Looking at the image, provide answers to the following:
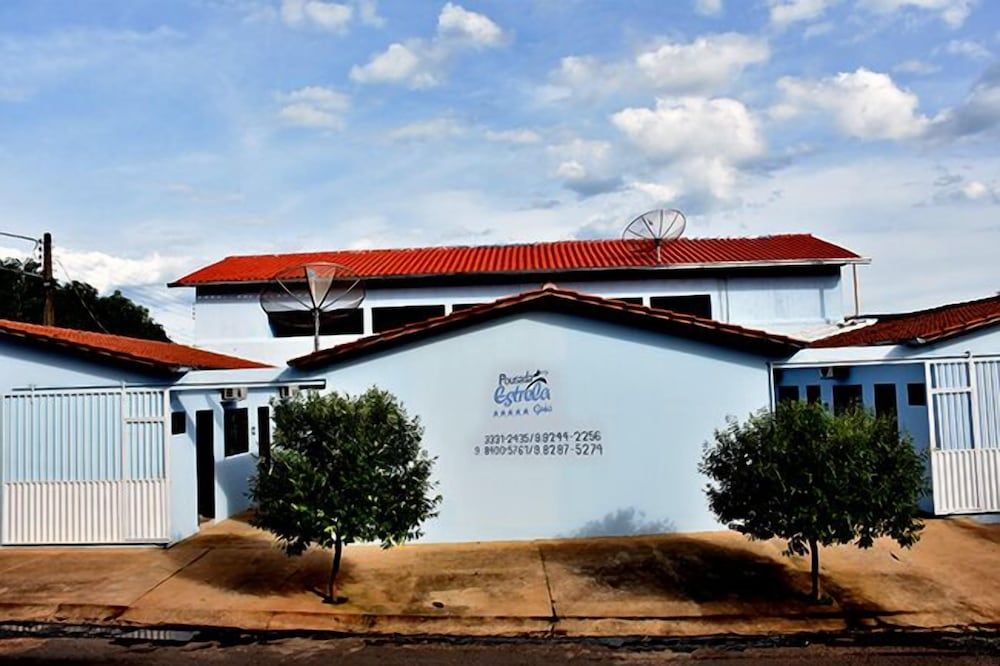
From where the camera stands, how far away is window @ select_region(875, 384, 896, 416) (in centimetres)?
1297

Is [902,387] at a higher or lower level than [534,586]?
higher

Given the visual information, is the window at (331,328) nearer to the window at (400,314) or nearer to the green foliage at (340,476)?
the window at (400,314)

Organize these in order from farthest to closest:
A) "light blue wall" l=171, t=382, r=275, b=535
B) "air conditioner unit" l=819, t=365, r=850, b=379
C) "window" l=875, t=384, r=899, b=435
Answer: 1. "air conditioner unit" l=819, t=365, r=850, b=379
2. "window" l=875, t=384, r=899, b=435
3. "light blue wall" l=171, t=382, r=275, b=535

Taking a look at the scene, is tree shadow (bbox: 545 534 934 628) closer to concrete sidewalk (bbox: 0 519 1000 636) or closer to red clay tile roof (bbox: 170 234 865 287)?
concrete sidewalk (bbox: 0 519 1000 636)

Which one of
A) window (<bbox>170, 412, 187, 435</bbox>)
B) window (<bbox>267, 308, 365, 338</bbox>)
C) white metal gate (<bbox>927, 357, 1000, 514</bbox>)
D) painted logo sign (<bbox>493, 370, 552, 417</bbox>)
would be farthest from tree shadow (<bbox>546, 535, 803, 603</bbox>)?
→ window (<bbox>267, 308, 365, 338</bbox>)

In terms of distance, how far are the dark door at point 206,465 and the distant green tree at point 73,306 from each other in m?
22.3

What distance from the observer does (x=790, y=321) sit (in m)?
20.4

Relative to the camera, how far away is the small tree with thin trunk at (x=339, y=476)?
8.01m

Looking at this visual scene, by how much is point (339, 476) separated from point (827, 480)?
4.89 metres

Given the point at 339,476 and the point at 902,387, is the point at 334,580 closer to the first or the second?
the point at 339,476

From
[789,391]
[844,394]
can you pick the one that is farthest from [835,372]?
[789,391]

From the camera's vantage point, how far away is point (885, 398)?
524 inches

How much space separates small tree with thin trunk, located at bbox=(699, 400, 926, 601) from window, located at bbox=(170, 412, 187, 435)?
7877 mm

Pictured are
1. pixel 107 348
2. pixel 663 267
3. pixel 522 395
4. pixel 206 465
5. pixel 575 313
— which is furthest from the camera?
pixel 663 267
